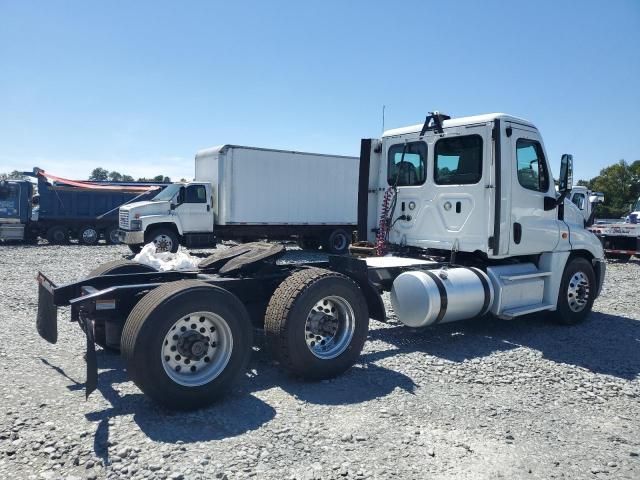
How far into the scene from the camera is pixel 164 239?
16.3m

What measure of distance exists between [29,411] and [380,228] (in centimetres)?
539

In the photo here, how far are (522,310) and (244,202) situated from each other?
11219 mm

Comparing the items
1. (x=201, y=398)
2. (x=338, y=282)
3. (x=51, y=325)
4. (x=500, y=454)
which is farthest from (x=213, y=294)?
(x=500, y=454)

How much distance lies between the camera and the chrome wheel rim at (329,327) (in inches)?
200

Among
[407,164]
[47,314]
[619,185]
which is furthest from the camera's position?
[619,185]

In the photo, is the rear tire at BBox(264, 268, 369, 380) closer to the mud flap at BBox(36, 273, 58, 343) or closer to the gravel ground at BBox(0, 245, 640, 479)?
the gravel ground at BBox(0, 245, 640, 479)

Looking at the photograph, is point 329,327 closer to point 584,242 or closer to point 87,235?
point 584,242

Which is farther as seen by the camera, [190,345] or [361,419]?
[190,345]

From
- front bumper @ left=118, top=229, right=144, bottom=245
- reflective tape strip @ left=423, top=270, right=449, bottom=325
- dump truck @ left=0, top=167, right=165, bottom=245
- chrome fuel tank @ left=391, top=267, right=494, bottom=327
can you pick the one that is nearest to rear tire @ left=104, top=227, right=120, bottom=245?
dump truck @ left=0, top=167, right=165, bottom=245

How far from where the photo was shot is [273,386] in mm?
4828

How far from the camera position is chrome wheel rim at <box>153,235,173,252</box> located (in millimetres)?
16156

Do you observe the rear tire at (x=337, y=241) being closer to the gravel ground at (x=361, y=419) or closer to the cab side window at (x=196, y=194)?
the cab side window at (x=196, y=194)

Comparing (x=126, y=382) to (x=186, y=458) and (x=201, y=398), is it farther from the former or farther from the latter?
(x=186, y=458)

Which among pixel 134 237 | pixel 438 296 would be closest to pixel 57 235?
pixel 134 237
